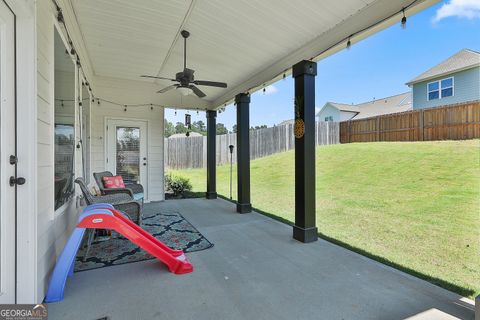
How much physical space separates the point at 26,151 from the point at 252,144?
9921 mm

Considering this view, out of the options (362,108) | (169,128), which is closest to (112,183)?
(362,108)

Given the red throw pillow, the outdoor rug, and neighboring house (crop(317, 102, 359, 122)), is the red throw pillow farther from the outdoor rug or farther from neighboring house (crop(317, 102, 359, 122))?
neighboring house (crop(317, 102, 359, 122))

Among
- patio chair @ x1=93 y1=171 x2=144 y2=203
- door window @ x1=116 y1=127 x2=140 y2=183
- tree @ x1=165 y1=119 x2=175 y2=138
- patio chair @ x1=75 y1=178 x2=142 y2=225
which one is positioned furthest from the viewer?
tree @ x1=165 y1=119 x2=175 y2=138

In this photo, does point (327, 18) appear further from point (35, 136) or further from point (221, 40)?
point (35, 136)

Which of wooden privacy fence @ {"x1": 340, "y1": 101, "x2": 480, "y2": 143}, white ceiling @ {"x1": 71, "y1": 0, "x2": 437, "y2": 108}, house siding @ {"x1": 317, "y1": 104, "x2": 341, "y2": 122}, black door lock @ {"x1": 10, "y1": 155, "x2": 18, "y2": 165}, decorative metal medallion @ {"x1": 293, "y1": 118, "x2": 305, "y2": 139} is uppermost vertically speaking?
house siding @ {"x1": 317, "y1": 104, "x2": 341, "y2": 122}

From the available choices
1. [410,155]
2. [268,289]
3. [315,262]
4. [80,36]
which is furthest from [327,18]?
[410,155]

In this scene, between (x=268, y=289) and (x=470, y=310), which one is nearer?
(x=470, y=310)

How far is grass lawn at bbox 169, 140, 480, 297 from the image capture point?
2777 mm

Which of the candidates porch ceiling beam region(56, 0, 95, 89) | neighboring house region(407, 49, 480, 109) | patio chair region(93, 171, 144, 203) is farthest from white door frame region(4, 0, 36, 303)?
neighboring house region(407, 49, 480, 109)

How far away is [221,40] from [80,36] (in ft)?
7.13

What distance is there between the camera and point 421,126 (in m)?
8.69

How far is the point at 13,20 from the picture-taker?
1.67 m

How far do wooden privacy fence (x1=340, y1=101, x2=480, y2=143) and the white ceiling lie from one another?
7.31 metres

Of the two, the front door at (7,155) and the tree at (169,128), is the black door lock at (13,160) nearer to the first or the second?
the front door at (7,155)
